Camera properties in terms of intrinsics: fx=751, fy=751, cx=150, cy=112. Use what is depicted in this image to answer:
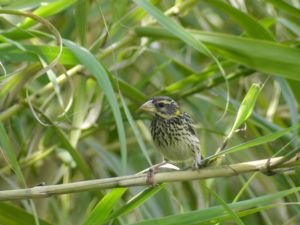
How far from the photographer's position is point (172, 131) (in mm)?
2717

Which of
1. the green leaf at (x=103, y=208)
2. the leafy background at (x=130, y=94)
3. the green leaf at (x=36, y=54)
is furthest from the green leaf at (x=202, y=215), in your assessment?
the green leaf at (x=36, y=54)

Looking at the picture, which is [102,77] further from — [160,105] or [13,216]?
[160,105]

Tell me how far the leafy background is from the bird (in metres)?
0.05

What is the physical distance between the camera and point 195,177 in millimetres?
1690

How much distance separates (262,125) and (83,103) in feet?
1.91

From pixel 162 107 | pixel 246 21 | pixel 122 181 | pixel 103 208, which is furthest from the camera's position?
pixel 162 107

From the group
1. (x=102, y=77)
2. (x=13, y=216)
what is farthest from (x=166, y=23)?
(x=13, y=216)

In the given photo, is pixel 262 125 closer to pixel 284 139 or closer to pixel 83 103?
pixel 284 139

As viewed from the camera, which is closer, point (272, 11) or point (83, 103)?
point (83, 103)

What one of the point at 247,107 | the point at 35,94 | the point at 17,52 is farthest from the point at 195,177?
the point at 35,94

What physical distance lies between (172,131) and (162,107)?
117mm

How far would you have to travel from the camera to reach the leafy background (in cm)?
192

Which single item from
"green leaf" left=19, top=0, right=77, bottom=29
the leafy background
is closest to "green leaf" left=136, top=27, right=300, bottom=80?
the leafy background

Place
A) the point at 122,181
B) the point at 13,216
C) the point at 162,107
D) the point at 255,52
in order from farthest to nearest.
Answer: the point at 162,107
the point at 255,52
the point at 13,216
the point at 122,181
